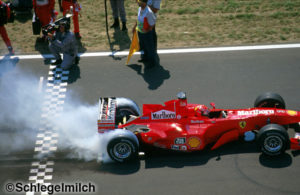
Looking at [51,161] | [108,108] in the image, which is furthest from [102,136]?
[51,161]

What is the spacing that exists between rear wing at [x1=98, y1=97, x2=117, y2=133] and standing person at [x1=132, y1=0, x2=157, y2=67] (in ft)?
9.42

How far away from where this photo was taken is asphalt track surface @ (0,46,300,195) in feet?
25.4

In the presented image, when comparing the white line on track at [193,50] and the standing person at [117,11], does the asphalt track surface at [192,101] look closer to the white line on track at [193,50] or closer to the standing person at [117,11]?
the white line on track at [193,50]

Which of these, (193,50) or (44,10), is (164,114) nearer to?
(193,50)

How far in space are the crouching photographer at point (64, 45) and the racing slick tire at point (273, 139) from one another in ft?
19.5

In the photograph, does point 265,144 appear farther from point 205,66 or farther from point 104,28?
point 104,28

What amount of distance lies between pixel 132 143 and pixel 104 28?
6.37 metres

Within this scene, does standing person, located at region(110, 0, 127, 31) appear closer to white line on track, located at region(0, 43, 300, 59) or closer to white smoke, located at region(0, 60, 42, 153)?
white line on track, located at region(0, 43, 300, 59)

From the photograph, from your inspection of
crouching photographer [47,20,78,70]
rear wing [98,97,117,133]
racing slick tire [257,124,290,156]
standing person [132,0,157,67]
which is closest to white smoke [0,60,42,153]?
crouching photographer [47,20,78,70]

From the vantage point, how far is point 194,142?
8.11 metres

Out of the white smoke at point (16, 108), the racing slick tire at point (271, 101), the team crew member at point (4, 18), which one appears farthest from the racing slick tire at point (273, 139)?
the team crew member at point (4, 18)

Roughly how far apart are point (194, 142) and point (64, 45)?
517 centimetres

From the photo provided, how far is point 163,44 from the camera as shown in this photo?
12.5m

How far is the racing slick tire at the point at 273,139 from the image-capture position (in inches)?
307
